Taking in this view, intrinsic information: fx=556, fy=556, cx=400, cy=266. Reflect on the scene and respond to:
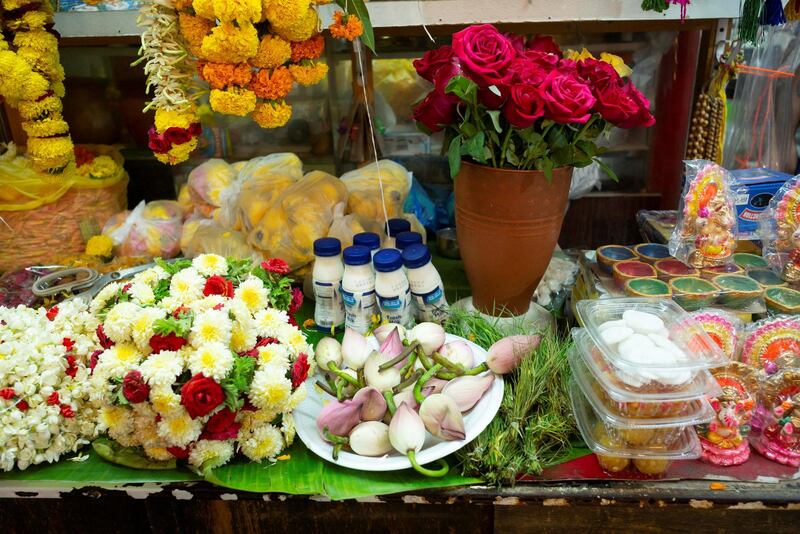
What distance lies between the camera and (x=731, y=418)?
99cm

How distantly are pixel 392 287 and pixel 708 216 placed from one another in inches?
29.1

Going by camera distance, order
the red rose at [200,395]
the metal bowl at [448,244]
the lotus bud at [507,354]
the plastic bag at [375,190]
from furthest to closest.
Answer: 1. the metal bowl at [448,244]
2. the plastic bag at [375,190]
3. the lotus bud at [507,354]
4. the red rose at [200,395]

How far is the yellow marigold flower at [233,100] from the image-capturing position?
1.10 meters

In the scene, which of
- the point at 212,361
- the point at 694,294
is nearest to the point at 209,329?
the point at 212,361

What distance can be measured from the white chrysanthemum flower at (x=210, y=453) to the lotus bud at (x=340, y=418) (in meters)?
0.17

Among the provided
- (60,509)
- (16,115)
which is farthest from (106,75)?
(60,509)

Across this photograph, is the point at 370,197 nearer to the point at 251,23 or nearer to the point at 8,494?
the point at 251,23

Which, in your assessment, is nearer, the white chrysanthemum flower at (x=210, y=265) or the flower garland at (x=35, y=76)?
the white chrysanthemum flower at (x=210, y=265)

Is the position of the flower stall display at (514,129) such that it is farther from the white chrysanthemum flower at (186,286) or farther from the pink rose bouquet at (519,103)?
the white chrysanthemum flower at (186,286)

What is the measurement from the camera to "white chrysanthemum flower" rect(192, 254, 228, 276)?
1.11 metres

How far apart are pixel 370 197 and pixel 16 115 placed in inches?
50.7

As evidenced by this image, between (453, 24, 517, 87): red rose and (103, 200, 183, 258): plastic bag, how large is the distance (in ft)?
3.67

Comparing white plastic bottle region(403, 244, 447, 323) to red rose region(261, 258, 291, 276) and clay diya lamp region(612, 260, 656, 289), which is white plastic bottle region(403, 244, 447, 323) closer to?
red rose region(261, 258, 291, 276)

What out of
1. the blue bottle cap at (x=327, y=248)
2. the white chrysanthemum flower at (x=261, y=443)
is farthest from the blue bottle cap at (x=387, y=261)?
the white chrysanthemum flower at (x=261, y=443)
